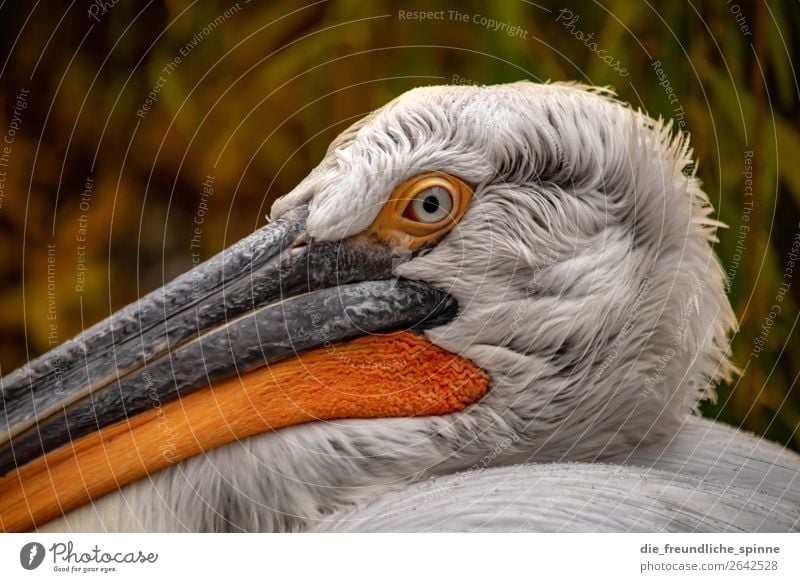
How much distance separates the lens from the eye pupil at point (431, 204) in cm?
126

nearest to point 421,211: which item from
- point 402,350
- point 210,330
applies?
point 402,350

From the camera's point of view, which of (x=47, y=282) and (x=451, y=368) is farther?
(x=47, y=282)

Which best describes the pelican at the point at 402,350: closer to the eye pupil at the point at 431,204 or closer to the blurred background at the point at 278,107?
the eye pupil at the point at 431,204

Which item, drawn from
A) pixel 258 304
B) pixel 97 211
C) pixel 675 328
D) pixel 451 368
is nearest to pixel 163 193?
pixel 97 211

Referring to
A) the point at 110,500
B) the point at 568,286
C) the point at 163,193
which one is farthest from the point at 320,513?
the point at 163,193

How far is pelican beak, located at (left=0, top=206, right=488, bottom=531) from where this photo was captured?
48.8 inches

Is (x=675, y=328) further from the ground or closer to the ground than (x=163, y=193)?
closer to the ground

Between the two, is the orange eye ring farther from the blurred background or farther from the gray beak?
the blurred background

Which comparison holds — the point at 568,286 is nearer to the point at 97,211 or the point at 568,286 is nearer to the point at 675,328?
the point at 675,328
